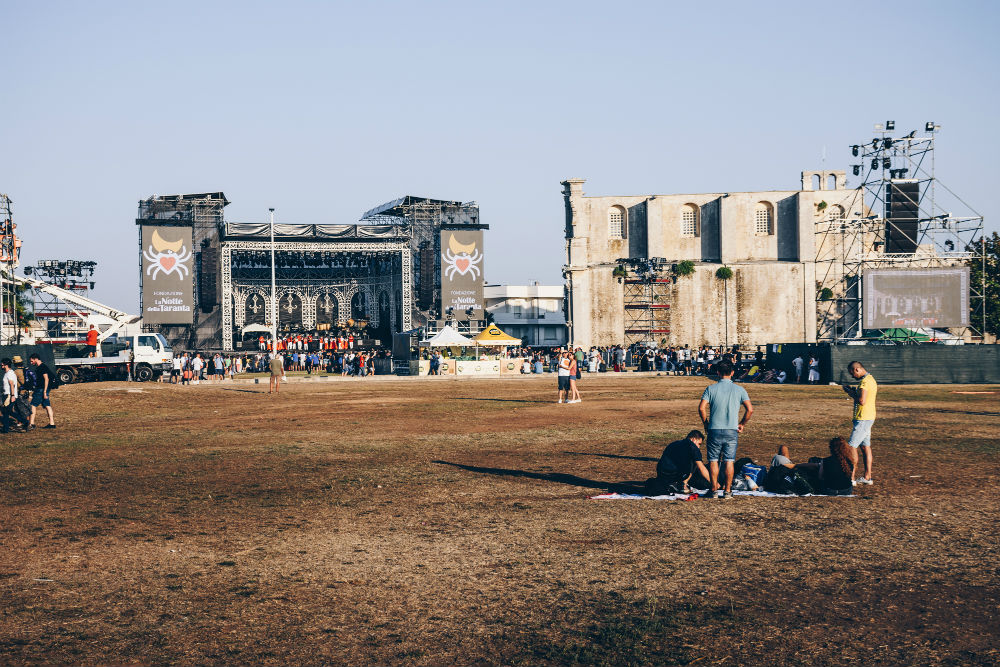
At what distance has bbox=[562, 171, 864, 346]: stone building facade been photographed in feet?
207

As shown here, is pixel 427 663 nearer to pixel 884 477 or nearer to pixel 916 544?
pixel 916 544

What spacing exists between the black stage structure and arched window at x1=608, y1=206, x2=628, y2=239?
402 inches

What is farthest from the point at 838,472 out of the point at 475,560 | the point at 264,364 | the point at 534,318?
the point at 534,318

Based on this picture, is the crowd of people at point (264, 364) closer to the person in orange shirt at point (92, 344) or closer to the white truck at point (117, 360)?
the white truck at point (117, 360)

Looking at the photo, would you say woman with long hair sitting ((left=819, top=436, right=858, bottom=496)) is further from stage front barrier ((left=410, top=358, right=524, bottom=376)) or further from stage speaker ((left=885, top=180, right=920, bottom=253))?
stage speaker ((left=885, top=180, right=920, bottom=253))

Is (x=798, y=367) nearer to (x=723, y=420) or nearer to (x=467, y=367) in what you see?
(x=467, y=367)

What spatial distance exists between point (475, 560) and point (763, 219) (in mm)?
61499

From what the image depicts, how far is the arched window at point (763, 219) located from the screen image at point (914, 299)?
67.4 feet

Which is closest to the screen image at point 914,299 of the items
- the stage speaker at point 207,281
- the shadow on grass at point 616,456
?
the shadow on grass at point 616,456

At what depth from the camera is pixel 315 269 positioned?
73.7 m

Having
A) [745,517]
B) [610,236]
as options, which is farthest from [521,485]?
[610,236]

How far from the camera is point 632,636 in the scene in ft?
18.7

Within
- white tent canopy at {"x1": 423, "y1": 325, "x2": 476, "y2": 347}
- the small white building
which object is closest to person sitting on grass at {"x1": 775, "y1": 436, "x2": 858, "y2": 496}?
white tent canopy at {"x1": 423, "y1": 325, "x2": 476, "y2": 347}

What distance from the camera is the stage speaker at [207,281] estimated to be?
58.7m
